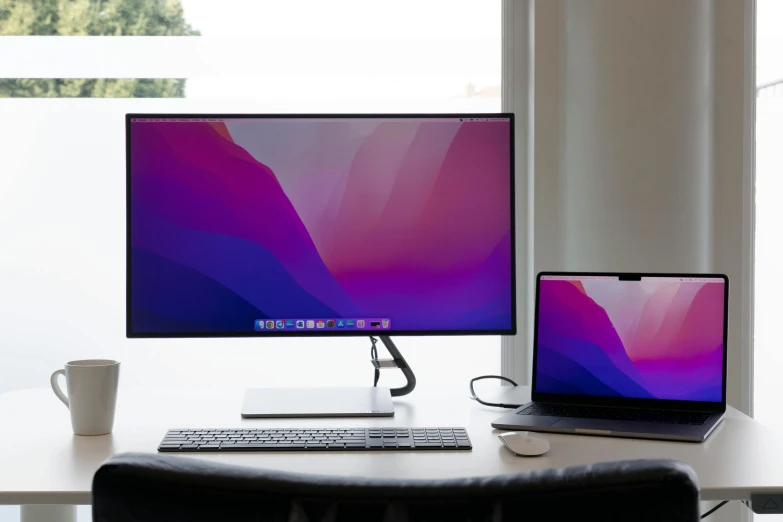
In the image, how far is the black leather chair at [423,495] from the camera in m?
0.53

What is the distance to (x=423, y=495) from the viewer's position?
53cm

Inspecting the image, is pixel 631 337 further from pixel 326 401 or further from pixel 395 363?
pixel 326 401

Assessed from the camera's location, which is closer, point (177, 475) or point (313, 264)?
point (177, 475)

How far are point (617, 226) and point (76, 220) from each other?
147 centimetres

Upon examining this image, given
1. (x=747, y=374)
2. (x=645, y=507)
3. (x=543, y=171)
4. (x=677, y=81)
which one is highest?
(x=677, y=81)

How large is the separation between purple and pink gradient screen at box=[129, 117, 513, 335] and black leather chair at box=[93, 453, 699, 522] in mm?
872

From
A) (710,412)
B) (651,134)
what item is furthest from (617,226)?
(710,412)

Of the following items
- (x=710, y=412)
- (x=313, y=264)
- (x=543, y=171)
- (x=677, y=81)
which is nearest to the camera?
(x=710, y=412)

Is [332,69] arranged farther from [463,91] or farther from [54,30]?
[54,30]

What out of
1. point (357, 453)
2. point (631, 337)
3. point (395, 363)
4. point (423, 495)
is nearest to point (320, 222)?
point (395, 363)

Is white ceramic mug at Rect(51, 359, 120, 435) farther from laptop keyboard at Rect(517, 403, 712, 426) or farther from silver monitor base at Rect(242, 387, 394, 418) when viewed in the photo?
laptop keyboard at Rect(517, 403, 712, 426)

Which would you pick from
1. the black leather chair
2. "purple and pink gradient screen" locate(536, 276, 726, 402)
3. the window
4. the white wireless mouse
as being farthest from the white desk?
the window

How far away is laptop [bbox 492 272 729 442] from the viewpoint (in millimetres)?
1308

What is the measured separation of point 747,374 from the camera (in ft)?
6.64
